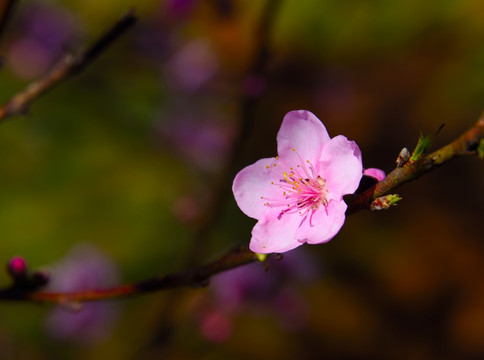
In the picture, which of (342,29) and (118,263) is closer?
(118,263)

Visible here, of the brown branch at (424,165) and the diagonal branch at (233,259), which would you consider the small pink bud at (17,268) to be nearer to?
the diagonal branch at (233,259)

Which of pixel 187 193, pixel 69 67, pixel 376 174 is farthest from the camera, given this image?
pixel 187 193

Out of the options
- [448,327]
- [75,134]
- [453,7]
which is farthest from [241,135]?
[453,7]

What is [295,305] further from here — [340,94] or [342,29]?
[342,29]

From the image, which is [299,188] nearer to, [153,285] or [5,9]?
[153,285]

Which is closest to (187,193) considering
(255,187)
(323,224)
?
(255,187)

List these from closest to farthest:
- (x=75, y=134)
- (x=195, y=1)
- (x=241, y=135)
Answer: (x=241, y=135) < (x=195, y=1) < (x=75, y=134)

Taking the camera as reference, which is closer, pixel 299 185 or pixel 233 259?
pixel 233 259
